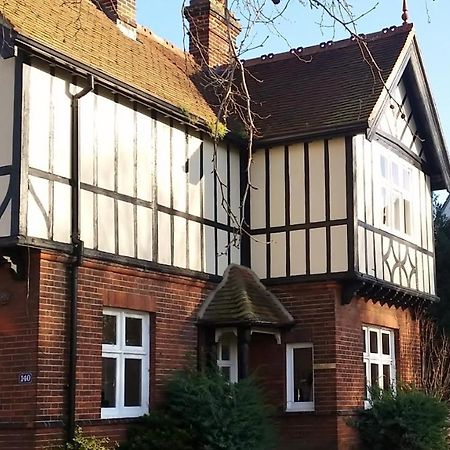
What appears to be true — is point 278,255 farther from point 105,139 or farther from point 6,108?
point 6,108

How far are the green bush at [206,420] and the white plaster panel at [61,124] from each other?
362cm

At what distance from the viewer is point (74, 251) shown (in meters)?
11.9

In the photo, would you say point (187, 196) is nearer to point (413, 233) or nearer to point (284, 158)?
point (284, 158)

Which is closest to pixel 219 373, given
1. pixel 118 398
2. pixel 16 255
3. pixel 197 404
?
pixel 197 404

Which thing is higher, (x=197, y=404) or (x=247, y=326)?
(x=247, y=326)

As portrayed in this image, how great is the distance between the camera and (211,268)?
14922 millimetres

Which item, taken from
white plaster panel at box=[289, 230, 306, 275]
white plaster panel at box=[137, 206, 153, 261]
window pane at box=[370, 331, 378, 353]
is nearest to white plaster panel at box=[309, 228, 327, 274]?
white plaster panel at box=[289, 230, 306, 275]

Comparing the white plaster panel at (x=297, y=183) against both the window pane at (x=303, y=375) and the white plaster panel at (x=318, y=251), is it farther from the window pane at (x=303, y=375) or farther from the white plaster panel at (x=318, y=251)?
the window pane at (x=303, y=375)

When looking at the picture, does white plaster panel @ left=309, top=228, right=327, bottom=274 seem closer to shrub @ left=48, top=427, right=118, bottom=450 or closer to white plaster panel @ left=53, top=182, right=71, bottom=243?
white plaster panel @ left=53, top=182, right=71, bottom=243

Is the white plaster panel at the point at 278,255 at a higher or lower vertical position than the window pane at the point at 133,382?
higher

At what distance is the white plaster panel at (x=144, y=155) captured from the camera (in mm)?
13414

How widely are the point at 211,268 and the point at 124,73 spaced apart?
3.55 meters

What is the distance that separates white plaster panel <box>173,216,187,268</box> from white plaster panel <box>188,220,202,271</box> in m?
0.17

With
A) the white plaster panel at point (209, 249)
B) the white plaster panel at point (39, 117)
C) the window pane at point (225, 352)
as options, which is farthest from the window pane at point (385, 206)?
the white plaster panel at point (39, 117)
